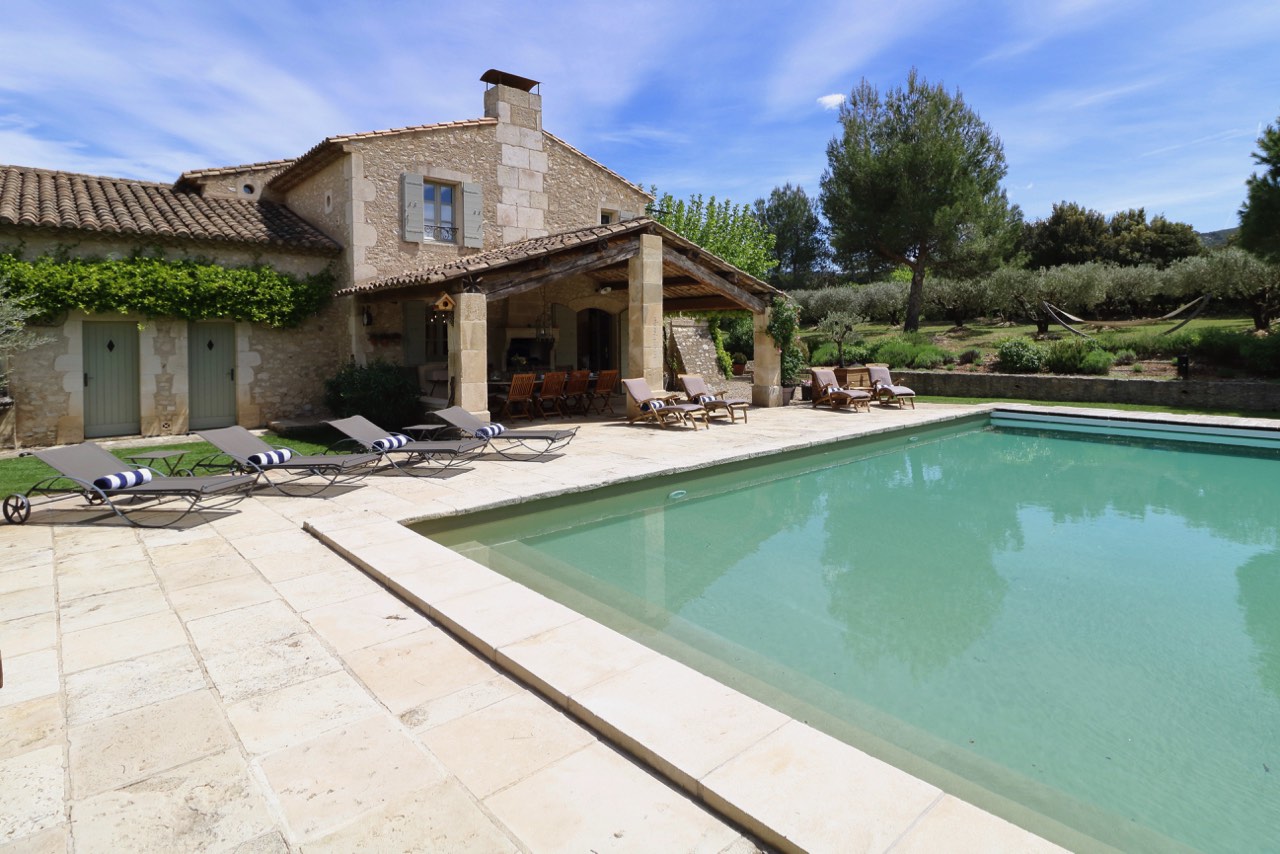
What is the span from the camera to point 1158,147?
95.6 ft

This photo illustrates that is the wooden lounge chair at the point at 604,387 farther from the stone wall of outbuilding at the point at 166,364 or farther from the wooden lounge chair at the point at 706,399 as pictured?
the stone wall of outbuilding at the point at 166,364

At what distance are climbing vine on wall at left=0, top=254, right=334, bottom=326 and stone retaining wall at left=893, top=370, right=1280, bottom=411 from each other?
16.7m

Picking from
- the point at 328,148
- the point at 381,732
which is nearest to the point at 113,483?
the point at 381,732

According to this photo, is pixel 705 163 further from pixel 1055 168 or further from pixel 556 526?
pixel 556 526

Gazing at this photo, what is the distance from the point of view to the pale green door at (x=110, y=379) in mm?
11742

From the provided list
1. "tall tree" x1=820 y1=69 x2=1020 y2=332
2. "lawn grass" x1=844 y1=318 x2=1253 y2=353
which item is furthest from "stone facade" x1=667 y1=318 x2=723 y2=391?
"tall tree" x1=820 y1=69 x2=1020 y2=332

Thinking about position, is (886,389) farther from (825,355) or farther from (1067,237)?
(1067,237)

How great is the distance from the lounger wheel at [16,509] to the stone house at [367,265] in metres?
5.70

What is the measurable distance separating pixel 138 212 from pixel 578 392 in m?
8.62

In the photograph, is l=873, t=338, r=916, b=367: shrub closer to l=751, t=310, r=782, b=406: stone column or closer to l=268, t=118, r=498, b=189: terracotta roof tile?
l=751, t=310, r=782, b=406: stone column

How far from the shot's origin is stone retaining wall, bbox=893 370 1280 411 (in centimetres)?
1559

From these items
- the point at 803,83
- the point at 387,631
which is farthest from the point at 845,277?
the point at 387,631

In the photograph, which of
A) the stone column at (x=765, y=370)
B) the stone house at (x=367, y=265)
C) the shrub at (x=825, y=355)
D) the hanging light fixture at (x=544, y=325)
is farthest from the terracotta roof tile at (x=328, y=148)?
the shrub at (x=825, y=355)

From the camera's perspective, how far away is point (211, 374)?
1298cm
